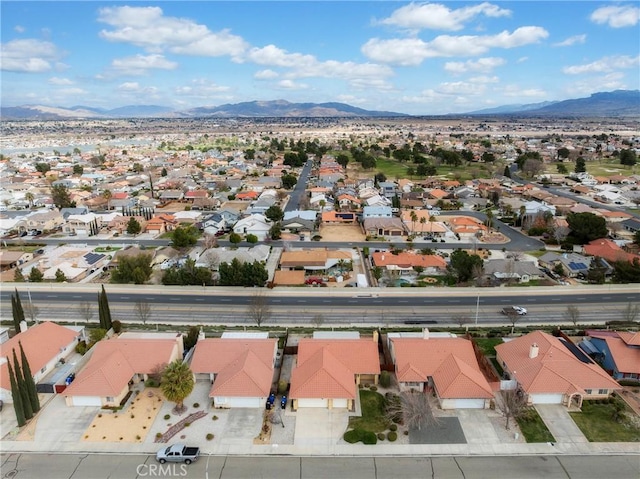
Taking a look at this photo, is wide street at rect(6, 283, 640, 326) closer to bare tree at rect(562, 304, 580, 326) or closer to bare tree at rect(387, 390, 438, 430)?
bare tree at rect(562, 304, 580, 326)

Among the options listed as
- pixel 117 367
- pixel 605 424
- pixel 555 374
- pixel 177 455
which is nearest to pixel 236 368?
pixel 177 455

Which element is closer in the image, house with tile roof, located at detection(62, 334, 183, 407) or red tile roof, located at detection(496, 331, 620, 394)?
house with tile roof, located at detection(62, 334, 183, 407)

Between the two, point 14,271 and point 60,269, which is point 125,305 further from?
point 14,271

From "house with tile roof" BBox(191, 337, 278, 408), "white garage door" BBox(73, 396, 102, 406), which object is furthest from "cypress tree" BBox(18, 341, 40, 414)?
"house with tile roof" BBox(191, 337, 278, 408)

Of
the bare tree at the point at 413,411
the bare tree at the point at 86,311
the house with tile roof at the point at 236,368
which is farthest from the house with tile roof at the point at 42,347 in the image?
the bare tree at the point at 413,411

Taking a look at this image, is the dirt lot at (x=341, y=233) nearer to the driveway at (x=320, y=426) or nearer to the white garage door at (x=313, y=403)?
the white garage door at (x=313, y=403)

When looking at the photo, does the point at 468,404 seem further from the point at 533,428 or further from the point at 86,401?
the point at 86,401

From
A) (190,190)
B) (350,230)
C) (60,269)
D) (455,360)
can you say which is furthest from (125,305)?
(190,190)
